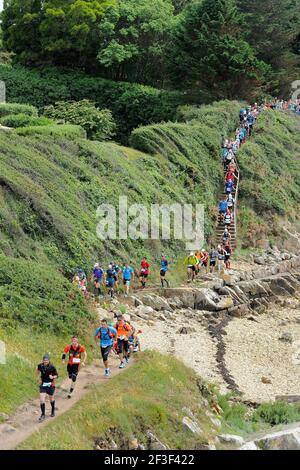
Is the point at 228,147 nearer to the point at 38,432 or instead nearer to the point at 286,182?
the point at 286,182

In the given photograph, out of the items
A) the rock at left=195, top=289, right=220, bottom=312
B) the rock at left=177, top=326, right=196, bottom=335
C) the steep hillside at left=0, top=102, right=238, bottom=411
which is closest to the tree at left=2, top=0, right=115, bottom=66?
the steep hillside at left=0, top=102, right=238, bottom=411

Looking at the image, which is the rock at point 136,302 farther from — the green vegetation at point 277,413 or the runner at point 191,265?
the green vegetation at point 277,413

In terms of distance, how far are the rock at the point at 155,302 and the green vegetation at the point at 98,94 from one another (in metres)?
26.7

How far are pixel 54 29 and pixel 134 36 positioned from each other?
5.91m

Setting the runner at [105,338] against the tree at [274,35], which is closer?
the runner at [105,338]

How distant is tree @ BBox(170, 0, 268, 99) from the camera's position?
52.3 meters

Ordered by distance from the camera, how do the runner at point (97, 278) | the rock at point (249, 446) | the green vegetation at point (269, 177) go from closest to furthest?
the rock at point (249, 446) → the runner at point (97, 278) → the green vegetation at point (269, 177)

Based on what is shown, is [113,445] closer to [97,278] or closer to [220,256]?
[97,278]

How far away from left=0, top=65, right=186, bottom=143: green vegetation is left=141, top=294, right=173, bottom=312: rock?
26.7 meters

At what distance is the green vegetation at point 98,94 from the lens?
54.8m

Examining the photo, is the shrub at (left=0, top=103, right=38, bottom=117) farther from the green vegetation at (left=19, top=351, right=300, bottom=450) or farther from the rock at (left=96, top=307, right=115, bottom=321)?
the green vegetation at (left=19, top=351, right=300, bottom=450)
